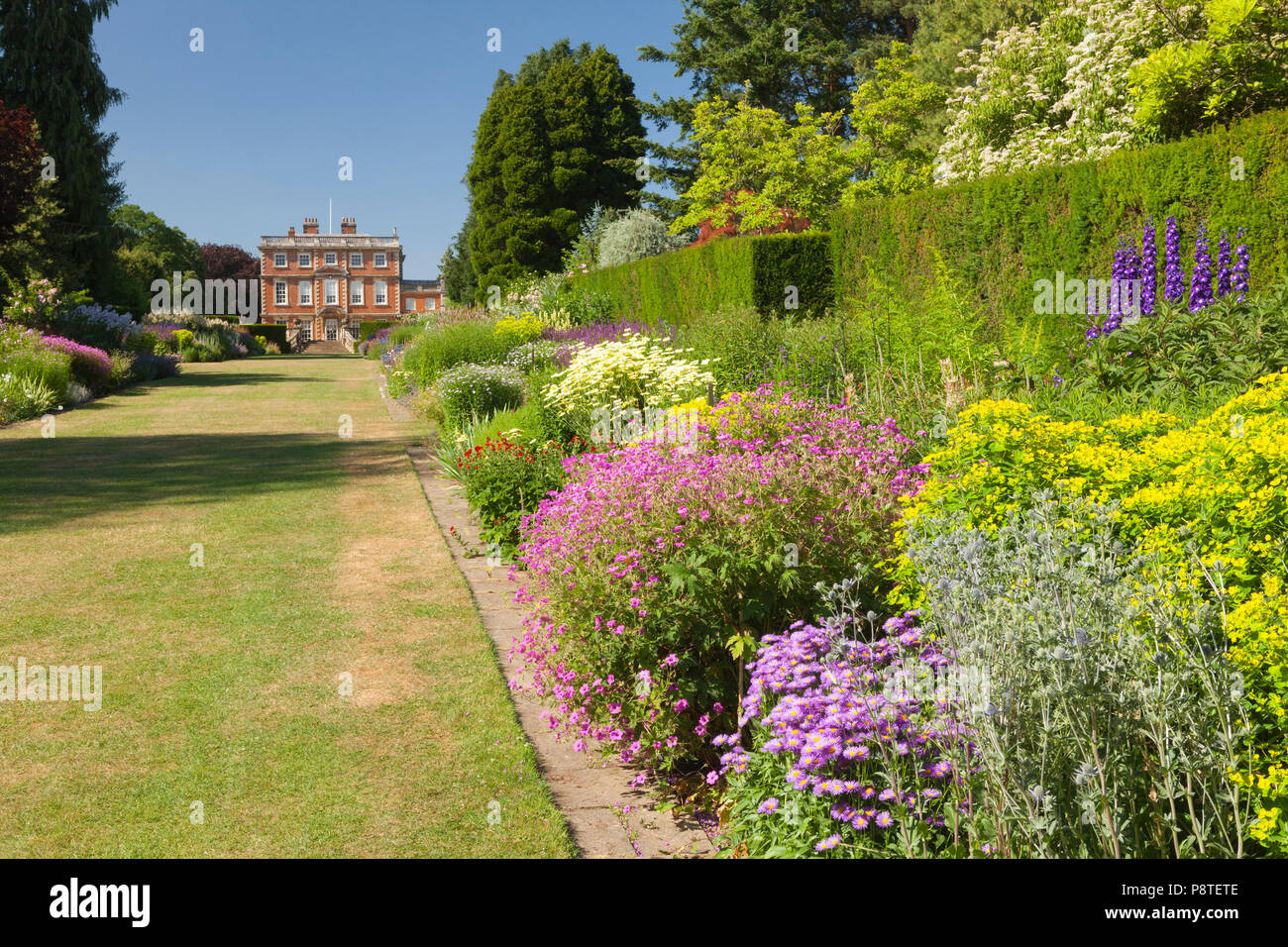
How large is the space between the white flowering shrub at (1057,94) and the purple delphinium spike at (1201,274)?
4.08 m

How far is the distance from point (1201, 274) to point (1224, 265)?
161 millimetres

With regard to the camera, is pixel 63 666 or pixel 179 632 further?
pixel 179 632

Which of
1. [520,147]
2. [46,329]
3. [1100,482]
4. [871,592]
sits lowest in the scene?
[871,592]

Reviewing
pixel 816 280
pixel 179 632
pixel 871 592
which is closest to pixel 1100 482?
pixel 871 592

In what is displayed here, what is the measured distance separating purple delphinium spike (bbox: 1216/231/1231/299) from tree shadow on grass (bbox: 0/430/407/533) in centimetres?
792

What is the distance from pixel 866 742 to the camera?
2811mm

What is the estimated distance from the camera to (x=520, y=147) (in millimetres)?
39594

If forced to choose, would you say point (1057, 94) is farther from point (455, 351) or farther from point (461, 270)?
point (461, 270)

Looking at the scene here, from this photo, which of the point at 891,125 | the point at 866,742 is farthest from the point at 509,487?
the point at 891,125

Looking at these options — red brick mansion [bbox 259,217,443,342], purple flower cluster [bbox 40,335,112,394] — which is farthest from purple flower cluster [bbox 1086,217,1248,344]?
red brick mansion [bbox 259,217,443,342]

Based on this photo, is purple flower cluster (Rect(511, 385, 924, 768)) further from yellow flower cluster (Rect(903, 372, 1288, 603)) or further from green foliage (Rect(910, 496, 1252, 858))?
green foliage (Rect(910, 496, 1252, 858))

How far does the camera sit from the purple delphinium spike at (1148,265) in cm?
712

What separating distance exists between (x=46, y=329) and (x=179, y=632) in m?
17.4
